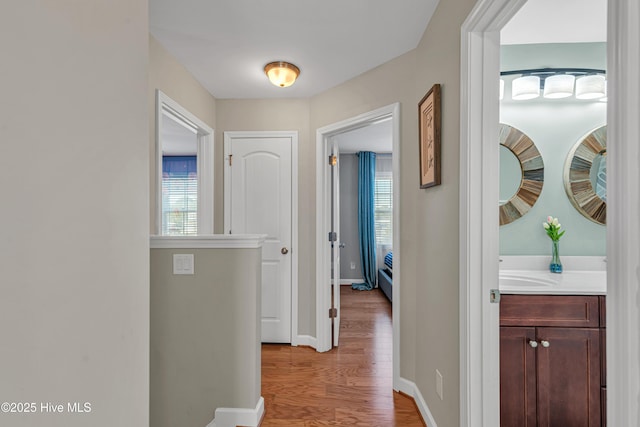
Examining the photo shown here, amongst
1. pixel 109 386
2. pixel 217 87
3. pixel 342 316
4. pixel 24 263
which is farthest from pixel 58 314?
pixel 342 316

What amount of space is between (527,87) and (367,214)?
13.0 ft

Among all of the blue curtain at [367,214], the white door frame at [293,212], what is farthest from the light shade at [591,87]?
the blue curtain at [367,214]

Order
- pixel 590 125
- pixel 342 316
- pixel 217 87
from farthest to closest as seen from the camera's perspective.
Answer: pixel 342 316, pixel 217 87, pixel 590 125

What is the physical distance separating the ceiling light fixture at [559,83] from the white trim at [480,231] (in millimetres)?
986

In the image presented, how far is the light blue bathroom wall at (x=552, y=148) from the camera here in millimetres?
2172

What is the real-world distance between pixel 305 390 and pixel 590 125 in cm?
269

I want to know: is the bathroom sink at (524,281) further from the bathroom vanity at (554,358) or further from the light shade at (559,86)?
the light shade at (559,86)

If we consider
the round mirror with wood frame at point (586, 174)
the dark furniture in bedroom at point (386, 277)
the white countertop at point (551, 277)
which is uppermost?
the round mirror with wood frame at point (586, 174)

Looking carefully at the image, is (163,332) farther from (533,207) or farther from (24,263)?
(533,207)

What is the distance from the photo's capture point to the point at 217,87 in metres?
2.95

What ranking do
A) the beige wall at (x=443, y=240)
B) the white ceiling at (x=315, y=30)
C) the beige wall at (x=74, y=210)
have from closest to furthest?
the beige wall at (x=74, y=210), the beige wall at (x=443, y=240), the white ceiling at (x=315, y=30)

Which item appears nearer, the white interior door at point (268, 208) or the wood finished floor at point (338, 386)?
the wood finished floor at point (338, 386)

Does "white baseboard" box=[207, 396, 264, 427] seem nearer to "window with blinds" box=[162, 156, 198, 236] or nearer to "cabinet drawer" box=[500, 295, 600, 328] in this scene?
"cabinet drawer" box=[500, 295, 600, 328]

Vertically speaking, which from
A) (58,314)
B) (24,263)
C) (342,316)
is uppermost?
(24,263)
